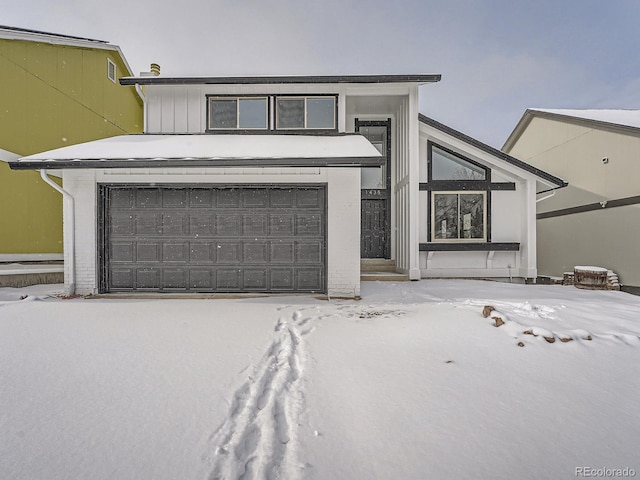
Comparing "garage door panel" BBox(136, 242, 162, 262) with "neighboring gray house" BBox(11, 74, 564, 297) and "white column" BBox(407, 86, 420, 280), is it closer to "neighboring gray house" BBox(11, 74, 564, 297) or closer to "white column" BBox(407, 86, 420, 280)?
"neighboring gray house" BBox(11, 74, 564, 297)

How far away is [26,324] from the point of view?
4230 mm

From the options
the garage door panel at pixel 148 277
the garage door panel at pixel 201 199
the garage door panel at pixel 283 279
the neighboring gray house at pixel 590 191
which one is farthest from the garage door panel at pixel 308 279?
the neighboring gray house at pixel 590 191

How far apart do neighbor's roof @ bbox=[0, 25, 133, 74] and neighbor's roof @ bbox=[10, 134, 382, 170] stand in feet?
16.5

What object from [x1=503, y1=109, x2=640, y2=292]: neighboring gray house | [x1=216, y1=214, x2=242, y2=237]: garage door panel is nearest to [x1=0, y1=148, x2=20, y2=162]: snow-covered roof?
[x1=216, y1=214, x2=242, y2=237]: garage door panel

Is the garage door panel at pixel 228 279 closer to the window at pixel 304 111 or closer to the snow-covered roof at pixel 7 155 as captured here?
the window at pixel 304 111

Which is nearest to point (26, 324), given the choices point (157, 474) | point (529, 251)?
point (157, 474)

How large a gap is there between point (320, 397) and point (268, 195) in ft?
16.3

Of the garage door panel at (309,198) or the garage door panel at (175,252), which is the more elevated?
the garage door panel at (309,198)

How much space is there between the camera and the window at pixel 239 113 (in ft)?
26.3

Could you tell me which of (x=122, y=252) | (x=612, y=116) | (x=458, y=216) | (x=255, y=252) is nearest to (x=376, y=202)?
(x=458, y=216)

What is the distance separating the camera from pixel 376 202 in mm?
10367

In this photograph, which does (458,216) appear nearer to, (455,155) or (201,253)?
(455,155)

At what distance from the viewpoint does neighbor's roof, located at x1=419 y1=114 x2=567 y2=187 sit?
29.0 feet

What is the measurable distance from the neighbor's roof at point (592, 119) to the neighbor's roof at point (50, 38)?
1673 cm
